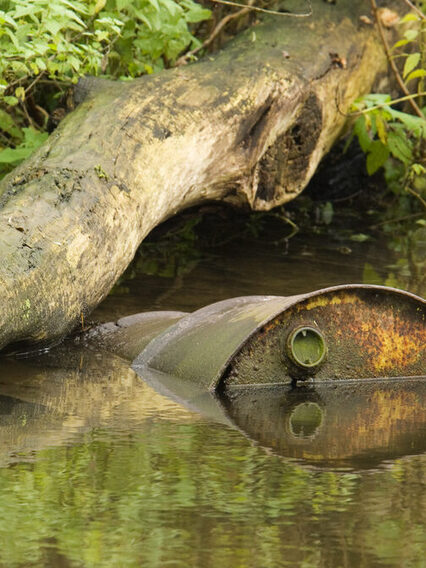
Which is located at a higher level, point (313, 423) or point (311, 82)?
point (311, 82)

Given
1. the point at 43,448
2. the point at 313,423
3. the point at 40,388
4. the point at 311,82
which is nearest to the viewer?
the point at 43,448

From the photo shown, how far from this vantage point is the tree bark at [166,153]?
13.0 ft

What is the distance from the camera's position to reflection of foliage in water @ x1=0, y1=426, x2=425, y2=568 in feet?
7.22

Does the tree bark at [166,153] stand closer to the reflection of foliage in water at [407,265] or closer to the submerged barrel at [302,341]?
the submerged barrel at [302,341]

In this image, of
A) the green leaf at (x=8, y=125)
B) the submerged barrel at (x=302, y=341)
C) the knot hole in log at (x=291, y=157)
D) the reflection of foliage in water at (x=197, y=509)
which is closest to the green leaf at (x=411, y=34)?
the knot hole in log at (x=291, y=157)

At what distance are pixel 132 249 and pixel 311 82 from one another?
1827mm

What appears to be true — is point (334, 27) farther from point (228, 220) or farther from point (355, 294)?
point (355, 294)

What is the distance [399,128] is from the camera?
21.3 feet

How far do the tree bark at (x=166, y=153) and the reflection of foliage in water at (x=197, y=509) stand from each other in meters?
1.07

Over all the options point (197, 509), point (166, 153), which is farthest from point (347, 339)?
point (166, 153)

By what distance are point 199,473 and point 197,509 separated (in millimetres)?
276

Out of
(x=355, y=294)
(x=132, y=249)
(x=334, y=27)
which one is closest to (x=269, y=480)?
(x=355, y=294)

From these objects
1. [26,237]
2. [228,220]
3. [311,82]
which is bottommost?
[228,220]

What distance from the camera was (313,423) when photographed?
3.33m
